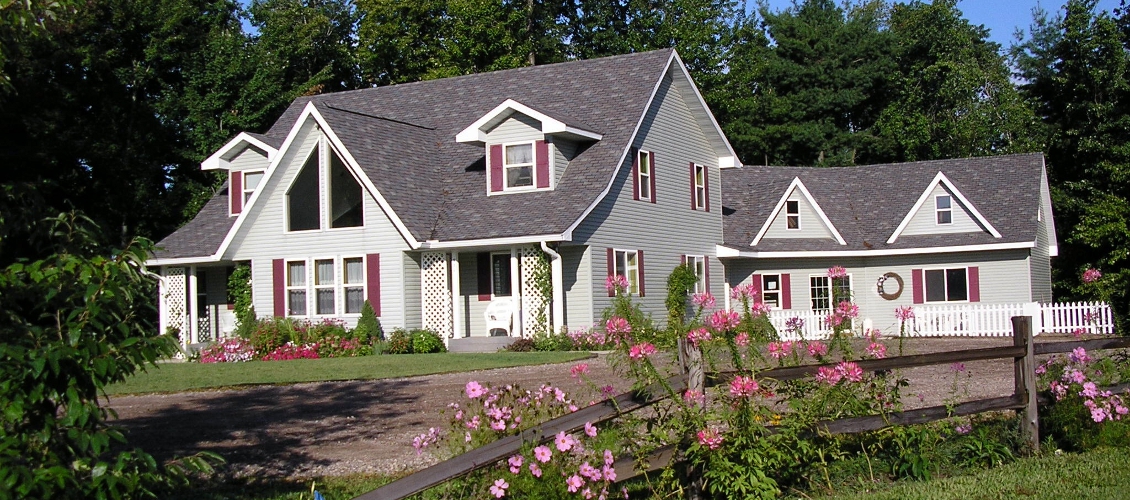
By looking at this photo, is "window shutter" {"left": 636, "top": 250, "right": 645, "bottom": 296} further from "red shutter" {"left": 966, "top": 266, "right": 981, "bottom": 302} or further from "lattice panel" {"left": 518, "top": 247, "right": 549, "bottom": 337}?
"red shutter" {"left": 966, "top": 266, "right": 981, "bottom": 302}

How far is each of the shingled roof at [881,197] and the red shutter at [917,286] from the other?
1.00 m

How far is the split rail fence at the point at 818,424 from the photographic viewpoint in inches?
251

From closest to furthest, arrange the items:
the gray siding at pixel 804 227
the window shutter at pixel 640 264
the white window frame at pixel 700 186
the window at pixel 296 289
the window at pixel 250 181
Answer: the window at pixel 296 289 → the window shutter at pixel 640 264 → the window at pixel 250 181 → the white window frame at pixel 700 186 → the gray siding at pixel 804 227

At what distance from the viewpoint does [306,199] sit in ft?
87.8

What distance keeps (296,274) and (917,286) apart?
17755 millimetres

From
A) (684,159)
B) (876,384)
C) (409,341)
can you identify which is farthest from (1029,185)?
(876,384)

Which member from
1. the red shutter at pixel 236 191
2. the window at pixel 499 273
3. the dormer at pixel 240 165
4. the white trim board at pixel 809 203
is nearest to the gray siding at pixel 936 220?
the white trim board at pixel 809 203

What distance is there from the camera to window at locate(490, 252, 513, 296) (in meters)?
26.8

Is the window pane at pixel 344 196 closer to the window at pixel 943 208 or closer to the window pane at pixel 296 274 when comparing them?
the window pane at pixel 296 274

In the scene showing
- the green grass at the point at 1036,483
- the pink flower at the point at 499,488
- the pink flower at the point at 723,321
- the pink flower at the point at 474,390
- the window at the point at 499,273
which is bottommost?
the green grass at the point at 1036,483

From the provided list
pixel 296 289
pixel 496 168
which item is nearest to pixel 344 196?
pixel 296 289

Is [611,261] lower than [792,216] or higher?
lower

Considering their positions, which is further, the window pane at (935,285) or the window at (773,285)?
the window at (773,285)

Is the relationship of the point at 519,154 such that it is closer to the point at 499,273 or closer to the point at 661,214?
the point at 499,273
